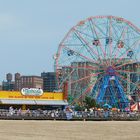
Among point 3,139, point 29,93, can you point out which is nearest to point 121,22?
point 29,93

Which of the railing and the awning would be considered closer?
the railing

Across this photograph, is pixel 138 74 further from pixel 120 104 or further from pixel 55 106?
pixel 55 106

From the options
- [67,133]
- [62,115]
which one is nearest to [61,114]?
[62,115]

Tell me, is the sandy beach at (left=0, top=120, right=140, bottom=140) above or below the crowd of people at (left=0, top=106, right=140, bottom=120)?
below

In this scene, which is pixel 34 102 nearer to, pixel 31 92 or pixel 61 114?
pixel 31 92

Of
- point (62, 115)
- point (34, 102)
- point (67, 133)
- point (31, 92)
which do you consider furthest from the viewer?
point (31, 92)

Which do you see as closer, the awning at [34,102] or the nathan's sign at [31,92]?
the awning at [34,102]

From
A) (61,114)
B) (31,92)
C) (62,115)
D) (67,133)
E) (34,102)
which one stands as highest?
(31,92)

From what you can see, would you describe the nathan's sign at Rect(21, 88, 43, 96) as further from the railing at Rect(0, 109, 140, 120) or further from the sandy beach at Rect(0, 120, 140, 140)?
the sandy beach at Rect(0, 120, 140, 140)

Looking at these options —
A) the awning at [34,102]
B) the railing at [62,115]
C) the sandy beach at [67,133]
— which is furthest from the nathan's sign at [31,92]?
the sandy beach at [67,133]

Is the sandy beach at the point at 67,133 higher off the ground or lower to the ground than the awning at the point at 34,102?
lower

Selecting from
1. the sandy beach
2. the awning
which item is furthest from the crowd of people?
the sandy beach

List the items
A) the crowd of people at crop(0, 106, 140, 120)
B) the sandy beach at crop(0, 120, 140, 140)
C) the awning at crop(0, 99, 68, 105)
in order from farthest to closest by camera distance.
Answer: the awning at crop(0, 99, 68, 105)
the crowd of people at crop(0, 106, 140, 120)
the sandy beach at crop(0, 120, 140, 140)

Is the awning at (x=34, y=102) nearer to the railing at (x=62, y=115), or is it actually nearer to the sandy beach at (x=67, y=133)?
the railing at (x=62, y=115)
